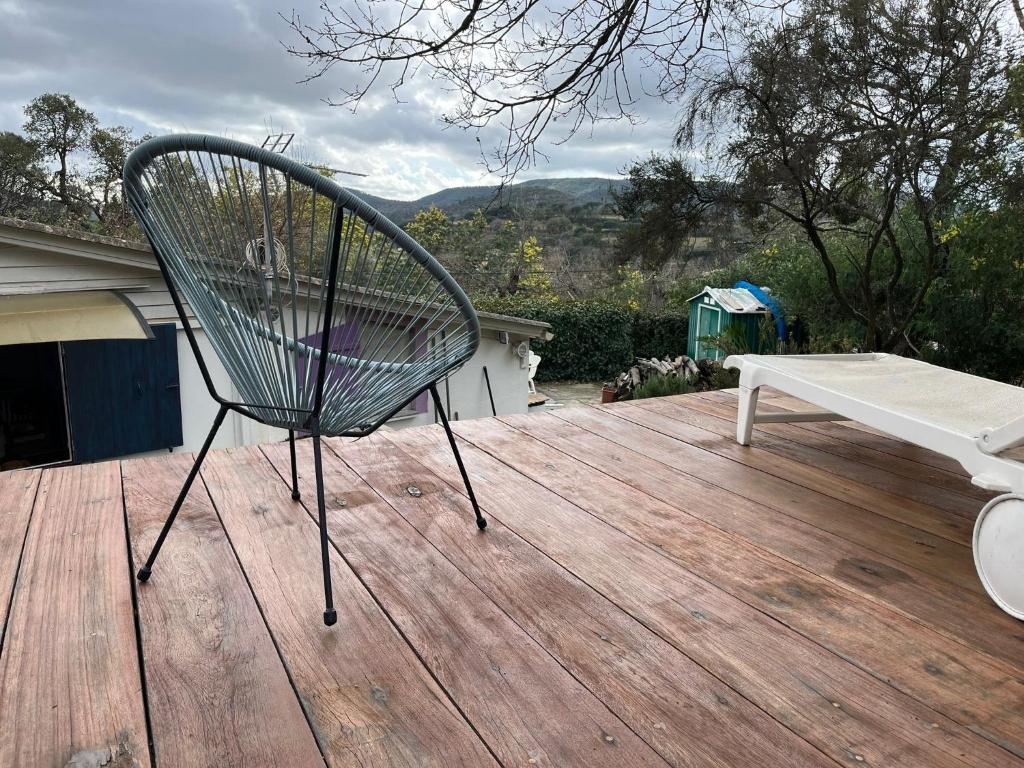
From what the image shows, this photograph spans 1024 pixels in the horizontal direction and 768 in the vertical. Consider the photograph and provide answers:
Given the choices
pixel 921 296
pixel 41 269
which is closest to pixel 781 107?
pixel 921 296

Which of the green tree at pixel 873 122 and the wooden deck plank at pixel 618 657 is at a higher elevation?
the green tree at pixel 873 122

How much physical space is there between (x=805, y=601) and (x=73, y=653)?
1416mm

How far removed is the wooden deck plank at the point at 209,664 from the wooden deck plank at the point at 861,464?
1854 mm

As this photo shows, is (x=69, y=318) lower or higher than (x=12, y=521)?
higher

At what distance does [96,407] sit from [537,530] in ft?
17.7

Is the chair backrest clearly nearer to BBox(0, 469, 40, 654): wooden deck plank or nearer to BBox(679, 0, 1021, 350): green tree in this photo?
BBox(0, 469, 40, 654): wooden deck plank

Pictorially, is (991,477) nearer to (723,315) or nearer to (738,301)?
(738,301)

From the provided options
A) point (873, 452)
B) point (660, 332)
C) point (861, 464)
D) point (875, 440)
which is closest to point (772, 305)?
point (660, 332)

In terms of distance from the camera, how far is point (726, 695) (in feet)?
3.72

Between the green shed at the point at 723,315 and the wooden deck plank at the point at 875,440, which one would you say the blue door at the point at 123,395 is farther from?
the green shed at the point at 723,315

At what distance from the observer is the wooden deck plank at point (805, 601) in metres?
1.15

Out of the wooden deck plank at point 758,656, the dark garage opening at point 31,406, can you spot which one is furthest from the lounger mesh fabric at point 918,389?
the dark garage opening at point 31,406

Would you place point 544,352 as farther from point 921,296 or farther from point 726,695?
point 726,695

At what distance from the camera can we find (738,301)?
9461 mm
